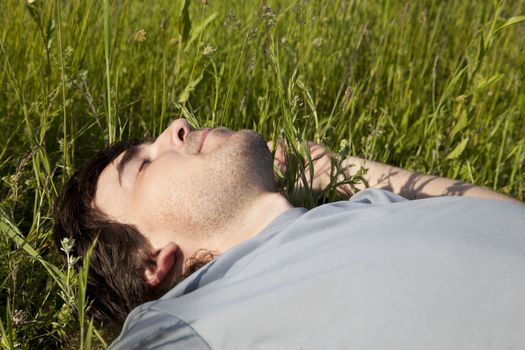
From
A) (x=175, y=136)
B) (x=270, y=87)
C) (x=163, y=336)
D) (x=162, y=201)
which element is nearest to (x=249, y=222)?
(x=162, y=201)

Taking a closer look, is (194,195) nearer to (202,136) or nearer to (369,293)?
(202,136)

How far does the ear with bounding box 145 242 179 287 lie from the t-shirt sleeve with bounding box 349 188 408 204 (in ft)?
1.73

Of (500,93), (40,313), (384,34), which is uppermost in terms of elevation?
(384,34)

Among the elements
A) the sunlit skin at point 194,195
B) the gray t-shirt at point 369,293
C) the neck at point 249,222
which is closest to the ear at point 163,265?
the sunlit skin at point 194,195

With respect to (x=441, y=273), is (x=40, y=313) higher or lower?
lower

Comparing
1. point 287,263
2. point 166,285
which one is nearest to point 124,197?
point 166,285

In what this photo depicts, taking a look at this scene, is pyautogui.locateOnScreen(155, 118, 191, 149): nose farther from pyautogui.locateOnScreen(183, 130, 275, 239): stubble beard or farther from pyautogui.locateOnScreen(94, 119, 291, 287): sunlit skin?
pyautogui.locateOnScreen(183, 130, 275, 239): stubble beard

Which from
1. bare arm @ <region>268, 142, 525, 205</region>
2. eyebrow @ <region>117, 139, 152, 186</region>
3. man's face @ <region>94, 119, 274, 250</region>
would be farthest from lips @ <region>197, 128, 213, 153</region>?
bare arm @ <region>268, 142, 525, 205</region>

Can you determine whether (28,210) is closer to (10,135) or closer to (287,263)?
(10,135)

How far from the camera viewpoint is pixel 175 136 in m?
2.31

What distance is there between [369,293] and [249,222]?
1.74 feet

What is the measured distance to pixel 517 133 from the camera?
3.32 m

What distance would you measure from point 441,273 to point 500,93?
1.93m

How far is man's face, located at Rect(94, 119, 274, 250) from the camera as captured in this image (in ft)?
7.07
